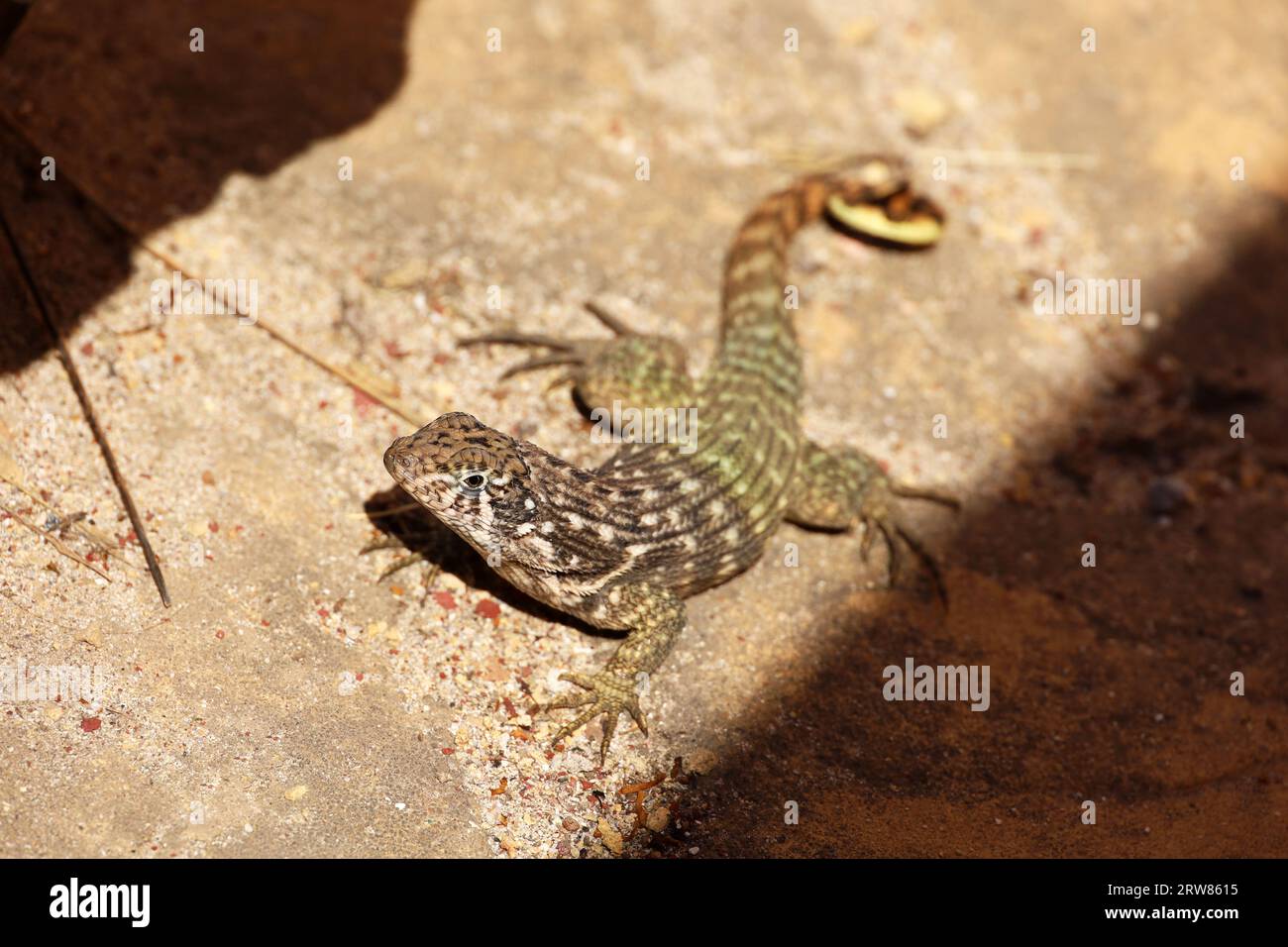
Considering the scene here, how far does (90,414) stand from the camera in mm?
5352

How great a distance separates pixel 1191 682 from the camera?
5973 mm

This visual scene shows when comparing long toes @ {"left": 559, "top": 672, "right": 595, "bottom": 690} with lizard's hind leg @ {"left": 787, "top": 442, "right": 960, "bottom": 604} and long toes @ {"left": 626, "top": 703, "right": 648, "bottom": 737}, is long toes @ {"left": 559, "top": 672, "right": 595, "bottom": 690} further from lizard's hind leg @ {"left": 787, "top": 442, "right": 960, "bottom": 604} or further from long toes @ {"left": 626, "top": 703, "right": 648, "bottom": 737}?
lizard's hind leg @ {"left": 787, "top": 442, "right": 960, "bottom": 604}

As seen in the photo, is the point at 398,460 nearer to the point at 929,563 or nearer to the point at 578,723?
the point at 578,723

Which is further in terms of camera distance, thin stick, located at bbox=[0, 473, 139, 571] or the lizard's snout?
thin stick, located at bbox=[0, 473, 139, 571]

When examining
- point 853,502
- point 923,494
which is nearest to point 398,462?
point 853,502

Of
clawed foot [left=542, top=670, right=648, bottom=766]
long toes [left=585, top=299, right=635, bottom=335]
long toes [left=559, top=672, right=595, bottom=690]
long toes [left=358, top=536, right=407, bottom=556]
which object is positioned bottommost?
clawed foot [left=542, top=670, right=648, bottom=766]

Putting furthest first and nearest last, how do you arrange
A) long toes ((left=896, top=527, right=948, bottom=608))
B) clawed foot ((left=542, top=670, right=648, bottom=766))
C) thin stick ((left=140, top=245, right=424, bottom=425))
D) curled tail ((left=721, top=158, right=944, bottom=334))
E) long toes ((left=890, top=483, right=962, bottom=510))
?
curled tail ((left=721, top=158, right=944, bottom=334))
long toes ((left=890, top=483, right=962, bottom=510))
long toes ((left=896, top=527, right=948, bottom=608))
thin stick ((left=140, top=245, right=424, bottom=425))
clawed foot ((left=542, top=670, right=648, bottom=766))

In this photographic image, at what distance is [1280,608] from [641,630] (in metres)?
3.97

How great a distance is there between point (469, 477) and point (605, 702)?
125 cm

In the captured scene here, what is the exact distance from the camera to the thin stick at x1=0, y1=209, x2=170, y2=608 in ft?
16.3

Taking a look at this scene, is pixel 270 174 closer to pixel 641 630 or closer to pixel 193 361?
pixel 193 361

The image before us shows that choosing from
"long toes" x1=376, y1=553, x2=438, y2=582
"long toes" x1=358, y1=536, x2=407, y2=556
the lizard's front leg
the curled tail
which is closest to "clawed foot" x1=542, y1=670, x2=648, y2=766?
the lizard's front leg

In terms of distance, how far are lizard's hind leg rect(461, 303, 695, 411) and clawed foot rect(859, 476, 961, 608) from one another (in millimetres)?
1217

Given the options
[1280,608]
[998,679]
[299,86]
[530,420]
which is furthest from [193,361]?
[1280,608]
